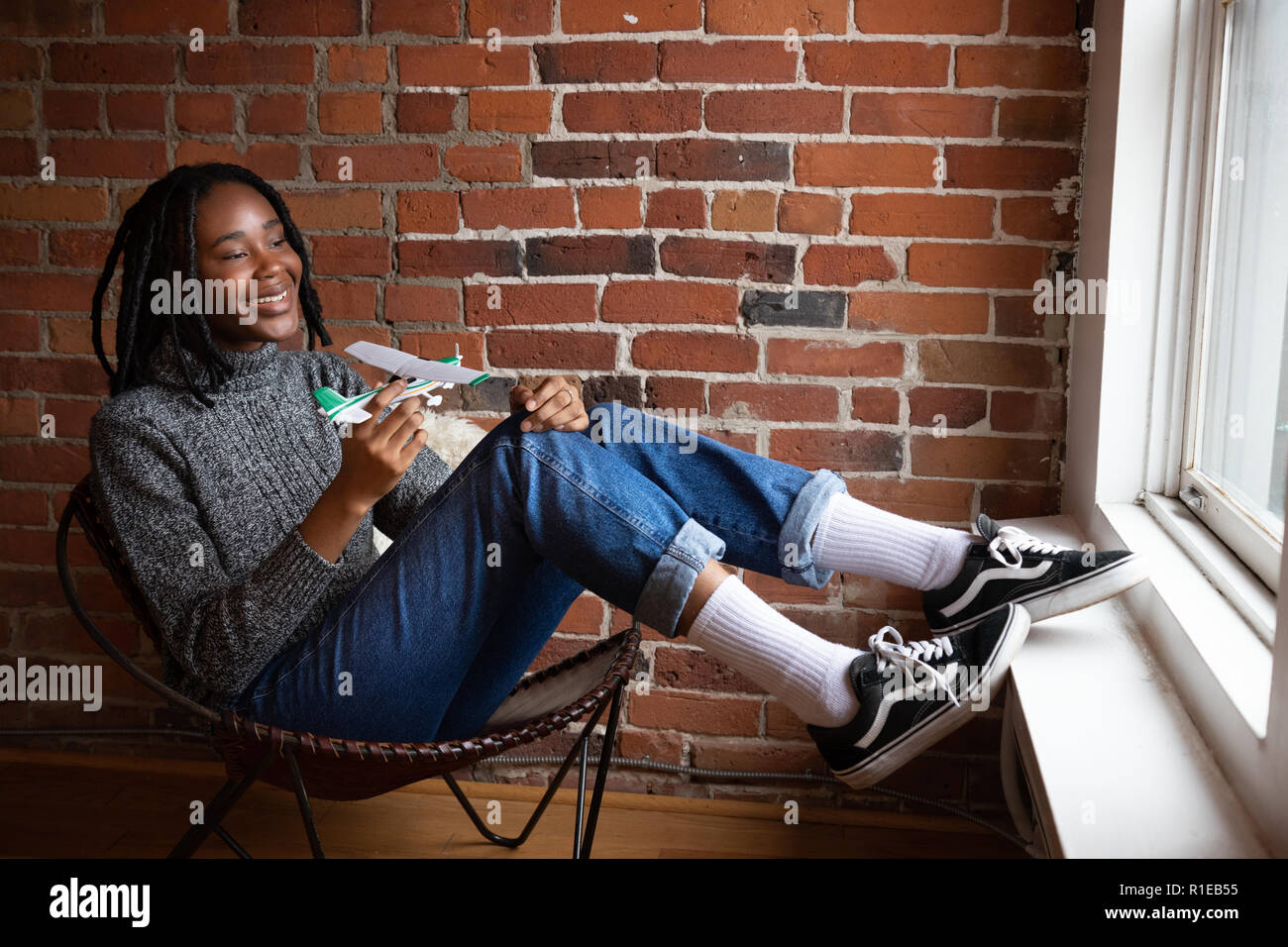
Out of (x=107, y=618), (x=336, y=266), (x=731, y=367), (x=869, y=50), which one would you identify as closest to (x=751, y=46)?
(x=869, y=50)

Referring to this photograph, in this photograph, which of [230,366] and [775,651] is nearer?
[775,651]

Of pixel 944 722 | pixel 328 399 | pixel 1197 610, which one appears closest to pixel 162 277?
pixel 328 399

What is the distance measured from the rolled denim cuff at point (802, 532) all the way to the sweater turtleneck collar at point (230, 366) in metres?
0.80

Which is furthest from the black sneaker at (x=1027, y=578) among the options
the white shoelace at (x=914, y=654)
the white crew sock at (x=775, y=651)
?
the white crew sock at (x=775, y=651)

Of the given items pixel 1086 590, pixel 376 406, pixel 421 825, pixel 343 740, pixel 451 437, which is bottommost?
pixel 421 825

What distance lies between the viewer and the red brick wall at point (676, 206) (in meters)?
1.83

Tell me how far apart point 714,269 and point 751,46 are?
0.38m

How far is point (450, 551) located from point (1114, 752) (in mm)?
806

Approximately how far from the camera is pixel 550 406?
1.38m

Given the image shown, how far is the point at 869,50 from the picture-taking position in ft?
5.97

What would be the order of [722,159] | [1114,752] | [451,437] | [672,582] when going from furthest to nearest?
[451,437], [722,159], [672,582], [1114,752]

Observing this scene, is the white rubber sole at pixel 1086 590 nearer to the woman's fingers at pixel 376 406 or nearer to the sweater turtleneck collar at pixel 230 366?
the woman's fingers at pixel 376 406

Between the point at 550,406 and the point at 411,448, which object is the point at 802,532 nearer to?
the point at 550,406
